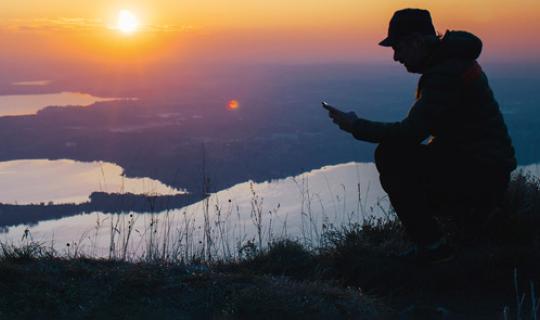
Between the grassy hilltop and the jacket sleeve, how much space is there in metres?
1.01

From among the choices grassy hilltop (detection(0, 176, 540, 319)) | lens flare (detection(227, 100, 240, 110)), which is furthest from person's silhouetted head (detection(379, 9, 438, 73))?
lens flare (detection(227, 100, 240, 110))

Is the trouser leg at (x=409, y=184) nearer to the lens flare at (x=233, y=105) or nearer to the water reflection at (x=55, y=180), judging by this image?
the water reflection at (x=55, y=180)

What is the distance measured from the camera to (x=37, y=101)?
5447 cm

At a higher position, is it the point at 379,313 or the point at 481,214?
the point at 481,214

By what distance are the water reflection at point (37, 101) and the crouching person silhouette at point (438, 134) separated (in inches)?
1649

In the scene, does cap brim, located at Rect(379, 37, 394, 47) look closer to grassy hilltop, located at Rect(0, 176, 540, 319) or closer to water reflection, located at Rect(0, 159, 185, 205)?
grassy hilltop, located at Rect(0, 176, 540, 319)

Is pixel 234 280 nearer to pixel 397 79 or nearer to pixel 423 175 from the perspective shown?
pixel 423 175

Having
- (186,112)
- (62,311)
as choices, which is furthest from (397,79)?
(62,311)

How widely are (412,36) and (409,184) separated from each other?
3.20 ft

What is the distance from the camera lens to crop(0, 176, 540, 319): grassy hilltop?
3.41 meters

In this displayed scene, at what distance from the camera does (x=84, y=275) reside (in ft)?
12.3

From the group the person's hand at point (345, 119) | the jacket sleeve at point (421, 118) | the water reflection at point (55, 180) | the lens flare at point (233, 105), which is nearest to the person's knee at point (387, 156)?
the jacket sleeve at point (421, 118)

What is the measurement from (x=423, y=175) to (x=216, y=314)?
66.4 inches

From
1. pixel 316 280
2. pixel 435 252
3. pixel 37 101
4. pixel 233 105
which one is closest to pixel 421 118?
pixel 435 252
